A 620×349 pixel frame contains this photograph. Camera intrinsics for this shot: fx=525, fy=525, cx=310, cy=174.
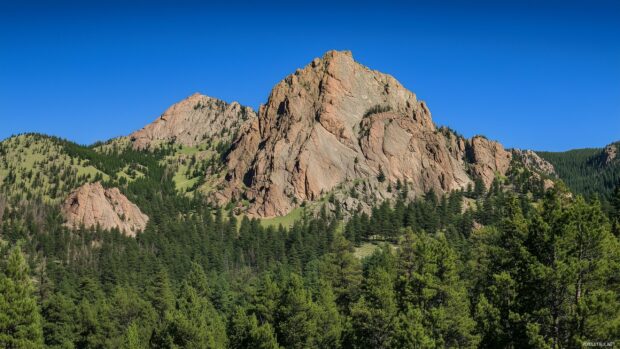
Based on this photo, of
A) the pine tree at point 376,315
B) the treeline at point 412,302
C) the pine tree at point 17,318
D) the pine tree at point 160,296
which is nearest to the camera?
the treeline at point 412,302

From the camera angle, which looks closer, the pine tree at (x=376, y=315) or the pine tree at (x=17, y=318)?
the pine tree at (x=17, y=318)

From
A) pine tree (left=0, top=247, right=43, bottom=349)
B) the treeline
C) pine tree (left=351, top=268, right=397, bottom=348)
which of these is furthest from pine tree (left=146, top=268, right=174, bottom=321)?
pine tree (left=351, top=268, right=397, bottom=348)

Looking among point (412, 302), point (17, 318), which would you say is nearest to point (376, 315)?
point (412, 302)

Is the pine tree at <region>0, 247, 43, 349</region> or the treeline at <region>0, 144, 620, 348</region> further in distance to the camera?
the pine tree at <region>0, 247, 43, 349</region>

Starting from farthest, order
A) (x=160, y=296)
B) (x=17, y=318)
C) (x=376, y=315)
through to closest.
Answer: (x=160, y=296) → (x=376, y=315) → (x=17, y=318)

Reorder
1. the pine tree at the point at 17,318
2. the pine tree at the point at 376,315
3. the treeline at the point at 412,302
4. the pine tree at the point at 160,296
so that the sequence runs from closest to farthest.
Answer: the treeline at the point at 412,302 < the pine tree at the point at 17,318 < the pine tree at the point at 376,315 < the pine tree at the point at 160,296

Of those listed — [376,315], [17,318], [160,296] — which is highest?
[160,296]

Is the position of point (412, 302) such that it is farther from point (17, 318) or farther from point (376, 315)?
point (17, 318)

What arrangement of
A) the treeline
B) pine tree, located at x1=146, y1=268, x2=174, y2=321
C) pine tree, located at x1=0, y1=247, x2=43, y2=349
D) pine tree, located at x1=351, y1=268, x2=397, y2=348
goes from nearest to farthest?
the treeline → pine tree, located at x1=0, y1=247, x2=43, y2=349 → pine tree, located at x1=351, y1=268, x2=397, y2=348 → pine tree, located at x1=146, y1=268, x2=174, y2=321

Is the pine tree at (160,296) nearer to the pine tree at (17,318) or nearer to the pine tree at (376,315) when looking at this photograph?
the pine tree at (17,318)

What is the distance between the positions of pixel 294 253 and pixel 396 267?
7117 cm

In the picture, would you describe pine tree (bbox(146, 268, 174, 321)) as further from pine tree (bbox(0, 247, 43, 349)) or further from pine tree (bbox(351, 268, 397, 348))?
pine tree (bbox(351, 268, 397, 348))

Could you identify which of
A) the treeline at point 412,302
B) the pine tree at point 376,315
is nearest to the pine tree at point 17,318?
the treeline at point 412,302

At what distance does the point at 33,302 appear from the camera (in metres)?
41.6
